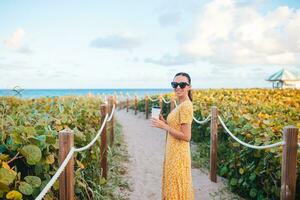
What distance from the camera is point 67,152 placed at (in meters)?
2.82

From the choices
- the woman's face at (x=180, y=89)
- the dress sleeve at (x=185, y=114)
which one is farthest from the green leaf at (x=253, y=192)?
the woman's face at (x=180, y=89)

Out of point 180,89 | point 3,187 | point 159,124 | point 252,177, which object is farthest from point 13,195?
point 252,177

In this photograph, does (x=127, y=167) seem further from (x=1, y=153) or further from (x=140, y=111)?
(x=140, y=111)

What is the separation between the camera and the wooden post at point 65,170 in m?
2.79

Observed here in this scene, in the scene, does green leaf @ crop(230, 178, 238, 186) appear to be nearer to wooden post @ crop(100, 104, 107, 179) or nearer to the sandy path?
the sandy path

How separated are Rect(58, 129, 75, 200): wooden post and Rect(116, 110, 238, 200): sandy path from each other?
9.35 feet

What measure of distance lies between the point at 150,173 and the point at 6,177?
4.95 m

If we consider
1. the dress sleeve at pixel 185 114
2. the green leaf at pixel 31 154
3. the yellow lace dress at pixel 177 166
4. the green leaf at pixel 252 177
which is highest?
the dress sleeve at pixel 185 114

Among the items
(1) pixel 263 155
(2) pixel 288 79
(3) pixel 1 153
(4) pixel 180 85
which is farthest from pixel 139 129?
(2) pixel 288 79

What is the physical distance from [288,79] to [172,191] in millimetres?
30429

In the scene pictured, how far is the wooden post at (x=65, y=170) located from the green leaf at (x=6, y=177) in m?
0.49

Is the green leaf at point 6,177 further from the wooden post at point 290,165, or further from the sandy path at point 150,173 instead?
the sandy path at point 150,173

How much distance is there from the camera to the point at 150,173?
707 centimetres

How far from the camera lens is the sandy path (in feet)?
18.6
